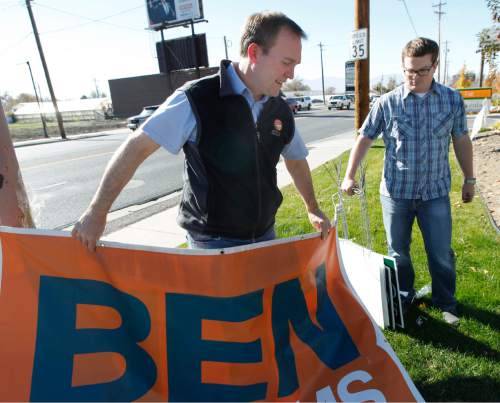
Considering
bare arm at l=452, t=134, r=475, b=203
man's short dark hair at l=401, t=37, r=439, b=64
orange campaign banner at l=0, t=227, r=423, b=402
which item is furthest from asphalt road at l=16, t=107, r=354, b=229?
bare arm at l=452, t=134, r=475, b=203

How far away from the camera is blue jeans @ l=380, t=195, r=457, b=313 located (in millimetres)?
2959

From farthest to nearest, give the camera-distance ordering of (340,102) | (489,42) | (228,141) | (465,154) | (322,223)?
(340,102) < (489,42) < (465,154) < (322,223) < (228,141)

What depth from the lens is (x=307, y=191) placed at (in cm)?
268

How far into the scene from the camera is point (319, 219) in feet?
8.38

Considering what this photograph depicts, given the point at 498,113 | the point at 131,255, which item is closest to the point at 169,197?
the point at 131,255

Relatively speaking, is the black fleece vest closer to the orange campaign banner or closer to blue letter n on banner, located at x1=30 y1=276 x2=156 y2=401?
the orange campaign banner

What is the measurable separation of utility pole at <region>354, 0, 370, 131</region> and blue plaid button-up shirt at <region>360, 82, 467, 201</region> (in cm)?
454

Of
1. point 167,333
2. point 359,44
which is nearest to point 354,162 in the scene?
point 167,333

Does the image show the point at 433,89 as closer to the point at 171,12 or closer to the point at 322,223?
the point at 322,223

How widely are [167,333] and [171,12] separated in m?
42.5

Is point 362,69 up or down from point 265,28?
down

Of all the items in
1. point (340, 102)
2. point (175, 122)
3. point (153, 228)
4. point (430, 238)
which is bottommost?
point (340, 102)

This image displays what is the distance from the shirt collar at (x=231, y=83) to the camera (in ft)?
6.66

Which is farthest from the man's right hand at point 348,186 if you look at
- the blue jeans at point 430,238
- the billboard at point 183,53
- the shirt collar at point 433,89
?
the billboard at point 183,53
